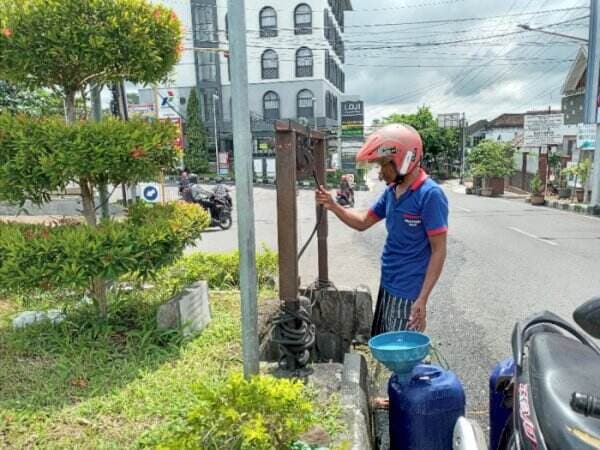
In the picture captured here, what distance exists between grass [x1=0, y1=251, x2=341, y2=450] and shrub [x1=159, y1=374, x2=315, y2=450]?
447 mm

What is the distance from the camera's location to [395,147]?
2580 mm

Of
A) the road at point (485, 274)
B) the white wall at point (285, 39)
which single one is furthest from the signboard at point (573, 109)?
the white wall at point (285, 39)

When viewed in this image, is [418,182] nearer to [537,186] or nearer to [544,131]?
[537,186]

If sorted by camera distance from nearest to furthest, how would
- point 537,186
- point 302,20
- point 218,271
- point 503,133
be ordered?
point 218,271 < point 537,186 < point 302,20 < point 503,133

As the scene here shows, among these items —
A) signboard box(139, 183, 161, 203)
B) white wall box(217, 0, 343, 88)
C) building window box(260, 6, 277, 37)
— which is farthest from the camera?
building window box(260, 6, 277, 37)

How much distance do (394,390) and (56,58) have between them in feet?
9.41

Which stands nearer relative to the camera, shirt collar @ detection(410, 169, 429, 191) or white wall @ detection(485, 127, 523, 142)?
shirt collar @ detection(410, 169, 429, 191)

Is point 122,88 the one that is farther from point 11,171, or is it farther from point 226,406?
point 226,406

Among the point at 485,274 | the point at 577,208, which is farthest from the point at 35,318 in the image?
the point at 577,208

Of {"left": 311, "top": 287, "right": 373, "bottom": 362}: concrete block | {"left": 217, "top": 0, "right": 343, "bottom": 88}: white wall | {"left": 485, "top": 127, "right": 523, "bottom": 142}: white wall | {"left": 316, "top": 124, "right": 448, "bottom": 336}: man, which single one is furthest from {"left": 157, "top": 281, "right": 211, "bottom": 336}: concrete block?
{"left": 485, "top": 127, "right": 523, "bottom": 142}: white wall

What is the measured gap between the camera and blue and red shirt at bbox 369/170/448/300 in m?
2.64

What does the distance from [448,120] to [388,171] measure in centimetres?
4806

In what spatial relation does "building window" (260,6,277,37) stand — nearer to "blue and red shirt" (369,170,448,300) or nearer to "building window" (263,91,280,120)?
"building window" (263,91,280,120)

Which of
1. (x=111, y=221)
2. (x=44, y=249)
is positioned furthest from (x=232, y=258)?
(x=44, y=249)
